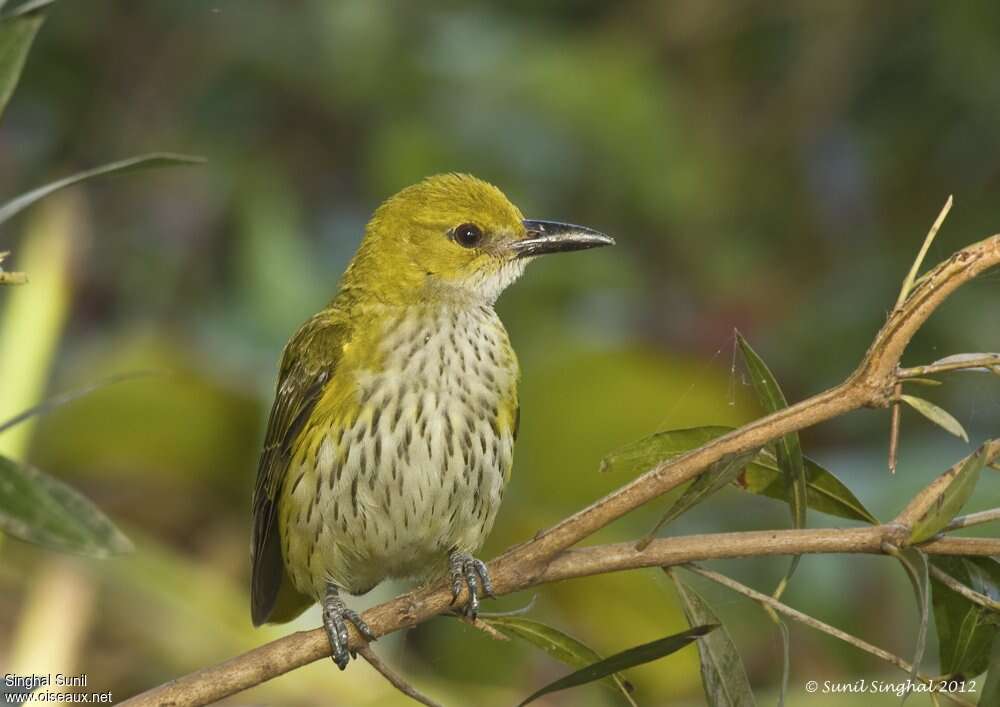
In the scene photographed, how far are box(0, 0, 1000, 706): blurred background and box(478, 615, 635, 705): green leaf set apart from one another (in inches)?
71.1

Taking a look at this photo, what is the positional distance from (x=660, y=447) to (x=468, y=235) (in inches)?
51.7

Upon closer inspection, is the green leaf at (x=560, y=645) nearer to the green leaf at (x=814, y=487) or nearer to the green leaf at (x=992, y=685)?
the green leaf at (x=814, y=487)

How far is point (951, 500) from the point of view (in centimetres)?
172

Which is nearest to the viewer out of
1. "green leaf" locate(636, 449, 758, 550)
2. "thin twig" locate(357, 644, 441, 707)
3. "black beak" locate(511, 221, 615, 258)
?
"green leaf" locate(636, 449, 758, 550)

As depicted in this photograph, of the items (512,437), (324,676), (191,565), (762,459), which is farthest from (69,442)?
(762,459)

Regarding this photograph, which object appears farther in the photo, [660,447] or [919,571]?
[660,447]

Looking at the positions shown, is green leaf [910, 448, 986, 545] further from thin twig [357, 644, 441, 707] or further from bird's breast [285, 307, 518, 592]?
bird's breast [285, 307, 518, 592]

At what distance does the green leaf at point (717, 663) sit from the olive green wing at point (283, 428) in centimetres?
120

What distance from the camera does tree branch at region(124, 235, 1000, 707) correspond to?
171cm

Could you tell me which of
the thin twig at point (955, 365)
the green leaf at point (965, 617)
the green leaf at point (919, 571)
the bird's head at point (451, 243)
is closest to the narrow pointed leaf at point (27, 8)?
the thin twig at point (955, 365)

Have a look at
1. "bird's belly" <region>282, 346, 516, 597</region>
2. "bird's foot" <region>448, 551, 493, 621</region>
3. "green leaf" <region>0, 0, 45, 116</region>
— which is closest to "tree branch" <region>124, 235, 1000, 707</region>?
"bird's foot" <region>448, 551, 493, 621</region>

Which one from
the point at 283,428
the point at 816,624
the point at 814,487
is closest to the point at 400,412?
the point at 283,428

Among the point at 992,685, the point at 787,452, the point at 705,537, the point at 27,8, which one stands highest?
the point at 27,8

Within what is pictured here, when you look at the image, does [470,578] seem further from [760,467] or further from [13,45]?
[13,45]
